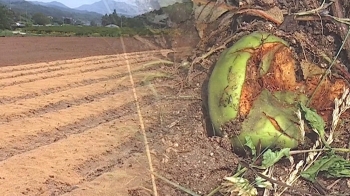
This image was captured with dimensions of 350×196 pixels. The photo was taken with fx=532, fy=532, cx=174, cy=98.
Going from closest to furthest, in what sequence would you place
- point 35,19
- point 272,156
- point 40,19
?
point 272,156
point 40,19
point 35,19

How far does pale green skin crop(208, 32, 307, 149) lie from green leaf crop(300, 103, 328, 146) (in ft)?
0.09

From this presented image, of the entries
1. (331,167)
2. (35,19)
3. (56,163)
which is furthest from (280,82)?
(35,19)

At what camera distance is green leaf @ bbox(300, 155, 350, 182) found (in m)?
1.00

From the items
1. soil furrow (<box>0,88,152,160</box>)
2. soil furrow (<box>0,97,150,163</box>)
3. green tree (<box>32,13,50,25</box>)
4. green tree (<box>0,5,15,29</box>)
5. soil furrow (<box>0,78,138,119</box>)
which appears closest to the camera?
soil furrow (<box>0,97,150,163</box>)

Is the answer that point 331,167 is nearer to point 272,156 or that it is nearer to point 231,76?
point 272,156

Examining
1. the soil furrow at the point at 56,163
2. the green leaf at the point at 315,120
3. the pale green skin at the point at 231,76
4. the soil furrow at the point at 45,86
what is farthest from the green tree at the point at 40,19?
the green leaf at the point at 315,120

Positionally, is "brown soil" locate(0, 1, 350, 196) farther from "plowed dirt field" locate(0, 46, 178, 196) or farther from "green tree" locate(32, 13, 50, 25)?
"green tree" locate(32, 13, 50, 25)

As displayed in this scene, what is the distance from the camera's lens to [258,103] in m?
1.06

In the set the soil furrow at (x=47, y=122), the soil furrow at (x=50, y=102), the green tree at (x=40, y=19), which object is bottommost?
the green tree at (x=40, y=19)

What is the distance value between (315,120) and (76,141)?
1518 millimetres

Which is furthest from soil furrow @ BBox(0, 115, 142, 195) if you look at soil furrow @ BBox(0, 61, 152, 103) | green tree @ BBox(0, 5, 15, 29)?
green tree @ BBox(0, 5, 15, 29)

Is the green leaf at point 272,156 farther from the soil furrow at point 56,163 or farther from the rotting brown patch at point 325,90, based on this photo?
the soil furrow at point 56,163

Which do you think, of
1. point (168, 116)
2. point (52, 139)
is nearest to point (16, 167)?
point (52, 139)

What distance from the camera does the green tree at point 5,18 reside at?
28.6 meters
